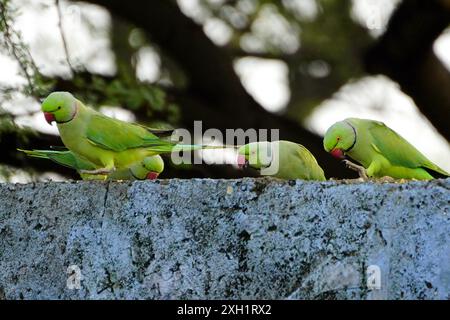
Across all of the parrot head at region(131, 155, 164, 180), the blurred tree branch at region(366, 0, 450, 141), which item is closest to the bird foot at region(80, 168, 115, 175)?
the parrot head at region(131, 155, 164, 180)

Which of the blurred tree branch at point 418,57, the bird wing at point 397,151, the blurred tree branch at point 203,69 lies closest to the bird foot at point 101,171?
the bird wing at point 397,151

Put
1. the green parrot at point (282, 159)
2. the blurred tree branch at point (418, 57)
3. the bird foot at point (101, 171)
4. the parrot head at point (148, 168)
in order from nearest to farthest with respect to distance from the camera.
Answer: the green parrot at point (282, 159), the bird foot at point (101, 171), the parrot head at point (148, 168), the blurred tree branch at point (418, 57)

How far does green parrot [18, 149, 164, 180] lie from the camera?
13.8ft

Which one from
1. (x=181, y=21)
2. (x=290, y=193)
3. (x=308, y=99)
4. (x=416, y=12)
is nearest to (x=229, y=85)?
(x=181, y=21)

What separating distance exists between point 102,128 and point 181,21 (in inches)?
178

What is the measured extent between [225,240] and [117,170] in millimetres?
1027

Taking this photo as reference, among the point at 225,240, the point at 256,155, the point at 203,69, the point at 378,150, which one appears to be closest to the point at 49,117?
the point at 256,155

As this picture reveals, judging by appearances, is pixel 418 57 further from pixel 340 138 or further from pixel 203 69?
pixel 340 138

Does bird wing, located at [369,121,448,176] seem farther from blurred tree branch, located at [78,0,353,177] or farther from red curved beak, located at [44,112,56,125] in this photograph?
blurred tree branch, located at [78,0,353,177]

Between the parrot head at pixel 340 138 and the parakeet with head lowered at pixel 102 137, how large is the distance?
0.57m

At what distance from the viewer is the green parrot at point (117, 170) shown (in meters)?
4.21

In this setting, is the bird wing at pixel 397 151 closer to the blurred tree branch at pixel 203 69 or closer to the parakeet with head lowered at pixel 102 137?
the parakeet with head lowered at pixel 102 137

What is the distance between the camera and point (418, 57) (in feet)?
25.3

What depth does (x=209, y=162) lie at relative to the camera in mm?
7898
